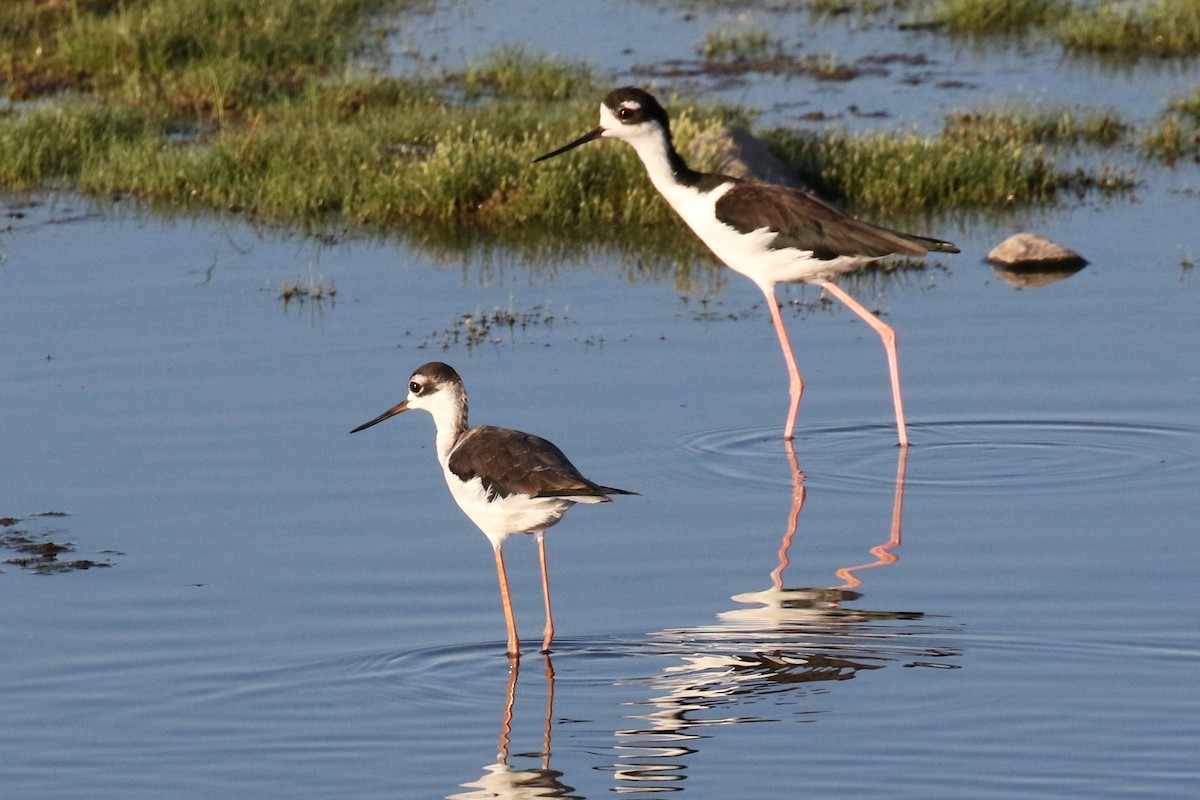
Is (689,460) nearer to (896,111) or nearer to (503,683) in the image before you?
(503,683)

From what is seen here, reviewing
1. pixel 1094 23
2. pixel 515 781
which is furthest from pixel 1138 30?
pixel 515 781

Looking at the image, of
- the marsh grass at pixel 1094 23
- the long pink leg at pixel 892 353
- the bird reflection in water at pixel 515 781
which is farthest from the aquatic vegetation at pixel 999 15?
the bird reflection in water at pixel 515 781

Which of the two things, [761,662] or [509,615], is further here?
[509,615]

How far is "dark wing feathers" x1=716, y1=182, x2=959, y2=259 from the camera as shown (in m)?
11.5

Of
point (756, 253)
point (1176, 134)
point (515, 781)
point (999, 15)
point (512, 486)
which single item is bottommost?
point (515, 781)

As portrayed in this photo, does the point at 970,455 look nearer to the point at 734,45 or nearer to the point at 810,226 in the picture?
the point at 810,226

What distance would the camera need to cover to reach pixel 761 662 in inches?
299

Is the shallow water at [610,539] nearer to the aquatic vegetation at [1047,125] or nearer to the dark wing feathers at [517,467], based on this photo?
the dark wing feathers at [517,467]

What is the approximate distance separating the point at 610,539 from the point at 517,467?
5.63 feet

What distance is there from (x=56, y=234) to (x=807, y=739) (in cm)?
1005

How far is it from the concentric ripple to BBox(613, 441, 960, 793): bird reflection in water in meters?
1.68

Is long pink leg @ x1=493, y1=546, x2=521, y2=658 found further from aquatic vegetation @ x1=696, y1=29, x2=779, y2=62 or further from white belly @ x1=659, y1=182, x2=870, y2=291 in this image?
aquatic vegetation @ x1=696, y1=29, x2=779, y2=62

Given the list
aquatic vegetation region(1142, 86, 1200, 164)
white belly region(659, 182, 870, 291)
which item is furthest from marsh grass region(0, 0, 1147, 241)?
white belly region(659, 182, 870, 291)

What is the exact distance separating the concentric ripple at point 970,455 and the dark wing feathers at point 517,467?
7.68 ft
